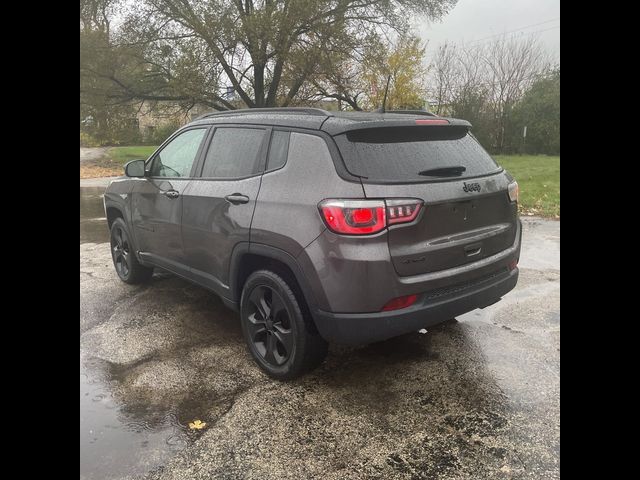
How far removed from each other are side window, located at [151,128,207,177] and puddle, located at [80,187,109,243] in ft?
13.4

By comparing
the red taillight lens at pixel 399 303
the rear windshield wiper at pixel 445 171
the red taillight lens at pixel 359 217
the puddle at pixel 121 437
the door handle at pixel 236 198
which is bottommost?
the puddle at pixel 121 437

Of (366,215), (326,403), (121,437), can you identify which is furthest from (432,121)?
(121,437)

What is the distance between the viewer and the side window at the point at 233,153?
3555mm

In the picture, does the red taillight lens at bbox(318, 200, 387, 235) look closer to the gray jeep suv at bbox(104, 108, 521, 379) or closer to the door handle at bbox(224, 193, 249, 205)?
the gray jeep suv at bbox(104, 108, 521, 379)

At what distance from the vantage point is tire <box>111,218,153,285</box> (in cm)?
538

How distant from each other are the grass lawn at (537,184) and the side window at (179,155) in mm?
7612

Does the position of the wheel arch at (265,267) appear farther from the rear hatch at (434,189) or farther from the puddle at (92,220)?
the puddle at (92,220)

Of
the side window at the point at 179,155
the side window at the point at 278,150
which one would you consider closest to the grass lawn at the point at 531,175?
the side window at the point at 179,155

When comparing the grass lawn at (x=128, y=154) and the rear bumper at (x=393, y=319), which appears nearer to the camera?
the rear bumper at (x=393, y=319)

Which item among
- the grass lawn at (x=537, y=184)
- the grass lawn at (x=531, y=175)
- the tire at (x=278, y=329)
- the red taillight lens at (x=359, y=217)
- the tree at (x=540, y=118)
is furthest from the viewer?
the tree at (x=540, y=118)

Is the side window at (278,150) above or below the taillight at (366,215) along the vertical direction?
above

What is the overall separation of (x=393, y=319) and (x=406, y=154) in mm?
1013

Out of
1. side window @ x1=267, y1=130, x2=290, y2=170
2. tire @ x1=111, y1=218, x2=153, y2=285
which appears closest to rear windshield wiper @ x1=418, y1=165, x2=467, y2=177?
side window @ x1=267, y1=130, x2=290, y2=170
